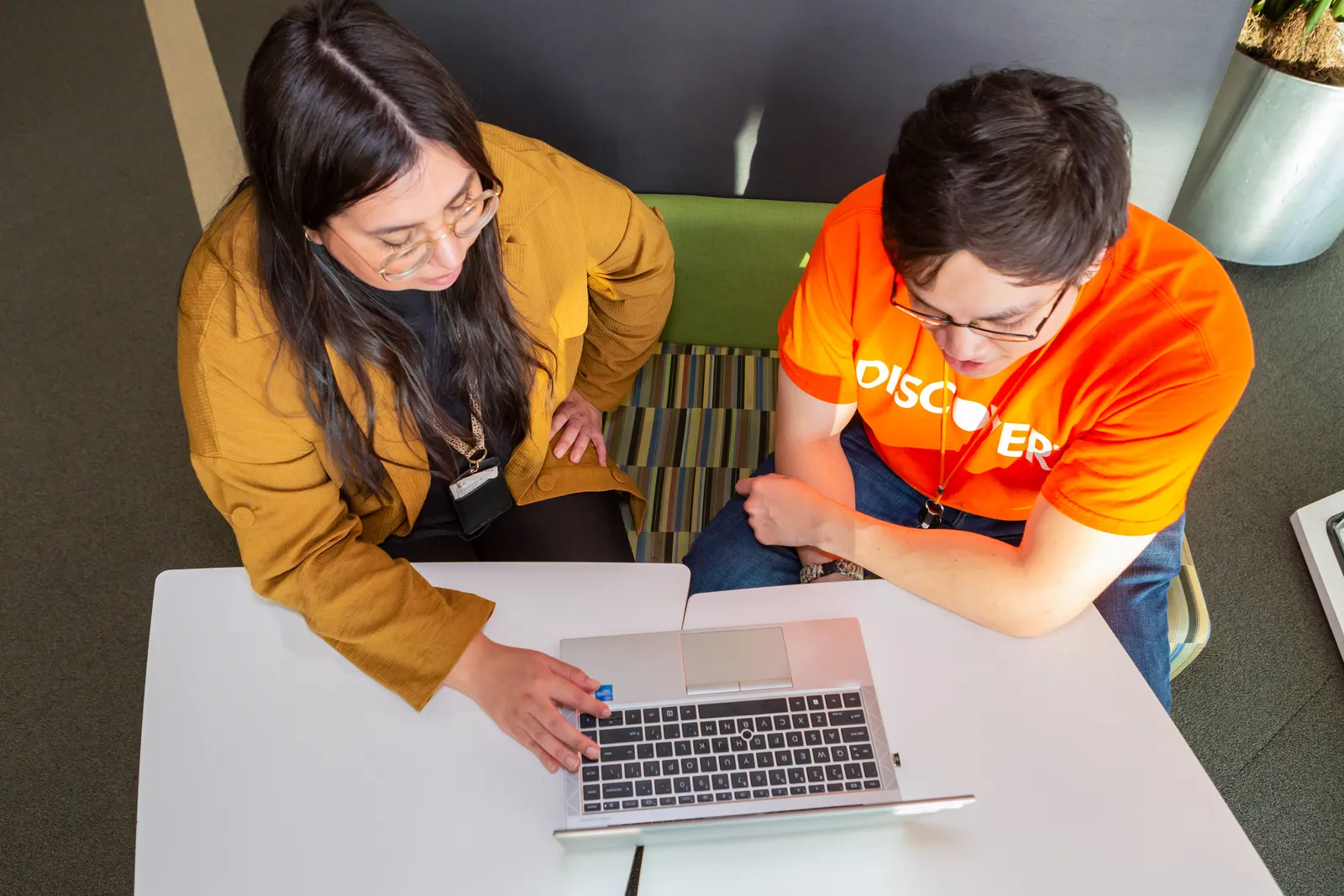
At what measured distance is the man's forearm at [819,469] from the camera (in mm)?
1360

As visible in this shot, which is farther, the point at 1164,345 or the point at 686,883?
the point at 1164,345

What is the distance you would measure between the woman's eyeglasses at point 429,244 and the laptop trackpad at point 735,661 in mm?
524

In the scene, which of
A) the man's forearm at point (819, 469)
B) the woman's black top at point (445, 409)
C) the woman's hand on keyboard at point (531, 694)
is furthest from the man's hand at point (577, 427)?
the woman's hand on keyboard at point (531, 694)

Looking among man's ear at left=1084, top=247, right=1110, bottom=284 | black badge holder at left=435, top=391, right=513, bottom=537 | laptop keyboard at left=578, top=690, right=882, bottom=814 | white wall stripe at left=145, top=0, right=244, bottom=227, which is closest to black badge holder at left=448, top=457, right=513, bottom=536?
black badge holder at left=435, top=391, right=513, bottom=537

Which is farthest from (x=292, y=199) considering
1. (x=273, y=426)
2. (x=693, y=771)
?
(x=693, y=771)

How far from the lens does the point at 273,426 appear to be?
111 cm

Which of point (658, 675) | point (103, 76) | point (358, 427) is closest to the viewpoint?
point (658, 675)

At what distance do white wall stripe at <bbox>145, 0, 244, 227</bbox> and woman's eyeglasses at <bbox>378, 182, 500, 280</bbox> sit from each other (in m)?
1.82

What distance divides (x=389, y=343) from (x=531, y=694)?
46cm

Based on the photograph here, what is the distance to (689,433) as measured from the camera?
1.82m

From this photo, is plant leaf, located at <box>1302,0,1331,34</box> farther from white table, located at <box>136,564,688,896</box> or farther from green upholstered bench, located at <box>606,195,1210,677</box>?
white table, located at <box>136,564,688,896</box>

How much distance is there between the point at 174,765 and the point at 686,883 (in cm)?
58

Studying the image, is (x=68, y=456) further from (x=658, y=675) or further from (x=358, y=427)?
(x=658, y=675)

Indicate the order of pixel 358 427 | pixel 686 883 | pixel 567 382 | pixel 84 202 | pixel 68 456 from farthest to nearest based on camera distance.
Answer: pixel 84 202
pixel 68 456
pixel 567 382
pixel 358 427
pixel 686 883
